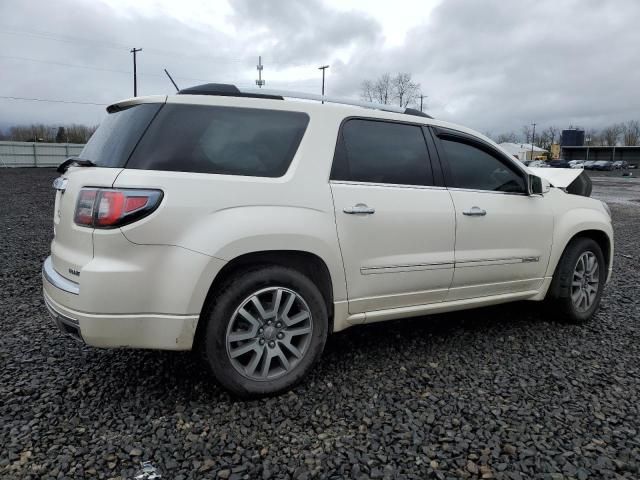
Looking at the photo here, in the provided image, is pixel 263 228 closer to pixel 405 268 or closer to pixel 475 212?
pixel 405 268

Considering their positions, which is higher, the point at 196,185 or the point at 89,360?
the point at 196,185

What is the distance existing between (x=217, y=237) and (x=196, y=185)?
30 centimetres

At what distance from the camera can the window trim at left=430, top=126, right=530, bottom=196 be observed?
3732 mm

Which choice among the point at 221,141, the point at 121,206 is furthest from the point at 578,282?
the point at 121,206

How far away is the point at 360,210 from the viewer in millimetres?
3174

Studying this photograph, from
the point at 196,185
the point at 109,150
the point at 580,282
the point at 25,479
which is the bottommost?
the point at 25,479

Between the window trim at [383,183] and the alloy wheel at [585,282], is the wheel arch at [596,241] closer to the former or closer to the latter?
the alloy wheel at [585,282]

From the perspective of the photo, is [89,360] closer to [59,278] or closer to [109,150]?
[59,278]

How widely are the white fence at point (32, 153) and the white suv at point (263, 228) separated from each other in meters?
38.9

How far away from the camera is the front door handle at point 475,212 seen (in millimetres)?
3674

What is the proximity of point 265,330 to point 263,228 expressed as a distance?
0.59 m

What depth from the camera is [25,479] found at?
7.34 ft

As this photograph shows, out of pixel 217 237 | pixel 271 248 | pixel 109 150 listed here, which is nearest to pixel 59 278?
pixel 109 150

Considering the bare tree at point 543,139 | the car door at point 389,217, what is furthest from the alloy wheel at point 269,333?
the bare tree at point 543,139
